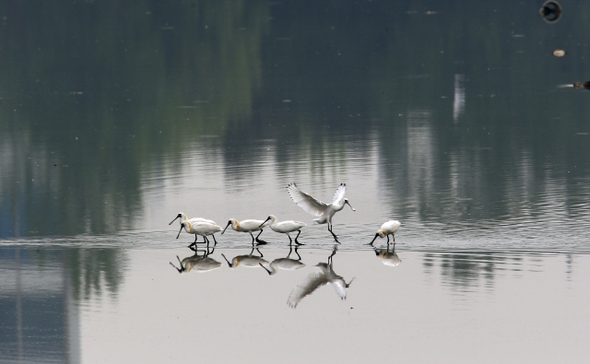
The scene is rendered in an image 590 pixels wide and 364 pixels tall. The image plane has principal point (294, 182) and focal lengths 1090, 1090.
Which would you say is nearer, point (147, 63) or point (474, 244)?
point (474, 244)

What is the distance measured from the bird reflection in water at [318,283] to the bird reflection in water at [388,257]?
102 centimetres

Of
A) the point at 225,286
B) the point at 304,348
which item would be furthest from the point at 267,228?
the point at 304,348

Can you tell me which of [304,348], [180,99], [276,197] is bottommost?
[304,348]

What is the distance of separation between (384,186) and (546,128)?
10870 millimetres

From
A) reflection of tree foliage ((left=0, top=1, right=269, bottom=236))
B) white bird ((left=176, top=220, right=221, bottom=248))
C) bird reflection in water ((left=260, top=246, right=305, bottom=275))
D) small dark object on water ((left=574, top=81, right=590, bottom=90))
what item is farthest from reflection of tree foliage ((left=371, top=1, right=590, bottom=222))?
reflection of tree foliage ((left=0, top=1, right=269, bottom=236))

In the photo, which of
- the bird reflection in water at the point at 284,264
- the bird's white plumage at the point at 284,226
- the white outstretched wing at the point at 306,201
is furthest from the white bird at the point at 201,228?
the white outstretched wing at the point at 306,201

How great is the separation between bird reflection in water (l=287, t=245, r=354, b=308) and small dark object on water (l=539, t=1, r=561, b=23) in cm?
6379

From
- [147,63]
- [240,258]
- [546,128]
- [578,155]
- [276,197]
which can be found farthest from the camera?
[147,63]

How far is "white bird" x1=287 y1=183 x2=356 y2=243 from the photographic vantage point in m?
20.7

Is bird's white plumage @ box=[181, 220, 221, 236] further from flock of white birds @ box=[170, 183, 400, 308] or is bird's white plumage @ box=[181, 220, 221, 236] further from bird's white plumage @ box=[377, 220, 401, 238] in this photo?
bird's white plumage @ box=[377, 220, 401, 238]

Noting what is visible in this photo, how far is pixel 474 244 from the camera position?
20.2 metres

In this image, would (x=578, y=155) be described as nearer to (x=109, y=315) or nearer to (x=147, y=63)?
(x=109, y=315)

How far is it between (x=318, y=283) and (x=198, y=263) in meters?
2.63

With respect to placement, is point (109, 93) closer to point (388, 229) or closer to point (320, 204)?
point (320, 204)
